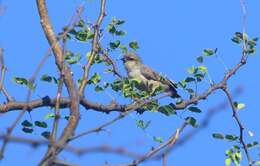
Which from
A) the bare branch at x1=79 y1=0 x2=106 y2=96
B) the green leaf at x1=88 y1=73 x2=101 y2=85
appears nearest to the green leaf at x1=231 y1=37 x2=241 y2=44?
the green leaf at x1=88 y1=73 x2=101 y2=85

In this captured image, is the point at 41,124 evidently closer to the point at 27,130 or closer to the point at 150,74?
the point at 27,130

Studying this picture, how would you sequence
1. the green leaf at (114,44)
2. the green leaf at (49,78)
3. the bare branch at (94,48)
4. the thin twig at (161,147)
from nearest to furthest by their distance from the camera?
the thin twig at (161,147), the bare branch at (94,48), the green leaf at (49,78), the green leaf at (114,44)

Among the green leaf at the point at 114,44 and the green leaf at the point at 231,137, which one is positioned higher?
the green leaf at the point at 114,44

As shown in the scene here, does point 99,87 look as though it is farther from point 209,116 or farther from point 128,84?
point 209,116

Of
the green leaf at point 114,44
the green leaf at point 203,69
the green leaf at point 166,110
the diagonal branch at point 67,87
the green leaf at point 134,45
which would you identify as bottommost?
the diagonal branch at point 67,87

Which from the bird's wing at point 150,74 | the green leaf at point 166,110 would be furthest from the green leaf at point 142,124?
the bird's wing at point 150,74

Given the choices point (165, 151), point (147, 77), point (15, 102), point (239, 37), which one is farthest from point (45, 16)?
point (147, 77)

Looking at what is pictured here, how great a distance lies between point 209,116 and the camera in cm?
292

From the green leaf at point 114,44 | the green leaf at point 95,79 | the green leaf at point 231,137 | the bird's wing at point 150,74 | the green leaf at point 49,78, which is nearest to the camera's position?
the green leaf at point 231,137

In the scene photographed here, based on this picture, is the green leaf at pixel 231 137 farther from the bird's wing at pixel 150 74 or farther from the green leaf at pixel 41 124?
the bird's wing at pixel 150 74

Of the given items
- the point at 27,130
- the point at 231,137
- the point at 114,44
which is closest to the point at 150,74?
the point at 114,44

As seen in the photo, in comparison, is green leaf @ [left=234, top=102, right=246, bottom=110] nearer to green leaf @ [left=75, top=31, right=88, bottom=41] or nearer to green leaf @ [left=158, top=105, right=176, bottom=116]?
green leaf @ [left=158, top=105, right=176, bottom=116]

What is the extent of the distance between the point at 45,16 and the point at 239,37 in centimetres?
181

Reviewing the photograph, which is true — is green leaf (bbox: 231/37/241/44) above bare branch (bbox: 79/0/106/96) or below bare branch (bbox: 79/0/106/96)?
above
